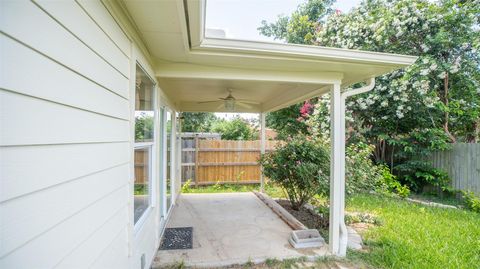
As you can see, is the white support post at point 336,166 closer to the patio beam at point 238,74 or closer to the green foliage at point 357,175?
the patio beam at point 238,74

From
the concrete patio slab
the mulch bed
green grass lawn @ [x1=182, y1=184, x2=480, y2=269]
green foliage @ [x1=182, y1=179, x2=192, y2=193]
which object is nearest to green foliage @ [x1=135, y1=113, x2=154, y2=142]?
the concrete patio slab

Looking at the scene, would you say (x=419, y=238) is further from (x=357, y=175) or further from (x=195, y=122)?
(x=195, y=122)

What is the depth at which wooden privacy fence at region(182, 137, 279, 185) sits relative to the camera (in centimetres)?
773

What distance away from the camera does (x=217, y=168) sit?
26.3ft

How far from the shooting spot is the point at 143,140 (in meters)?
2.41

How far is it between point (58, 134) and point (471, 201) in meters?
6.84

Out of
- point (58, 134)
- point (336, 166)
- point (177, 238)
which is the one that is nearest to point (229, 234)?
point (177, 238)

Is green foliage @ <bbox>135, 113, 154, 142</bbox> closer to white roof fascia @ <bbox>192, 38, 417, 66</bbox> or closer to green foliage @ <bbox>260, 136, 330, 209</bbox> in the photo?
white roof fascia @ <bbox>192, 38, 417, 66</bbox>

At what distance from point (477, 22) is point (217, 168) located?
→ 7.75 m

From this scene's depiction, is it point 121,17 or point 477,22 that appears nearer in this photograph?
point 121,17

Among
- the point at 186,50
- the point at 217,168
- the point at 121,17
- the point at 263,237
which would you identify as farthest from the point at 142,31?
the point at 217,168

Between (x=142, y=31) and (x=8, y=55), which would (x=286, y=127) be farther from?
(x=8, y=55)

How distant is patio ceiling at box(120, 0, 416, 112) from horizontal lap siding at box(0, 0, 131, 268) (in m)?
0.33

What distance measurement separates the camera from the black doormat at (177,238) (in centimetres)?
332
